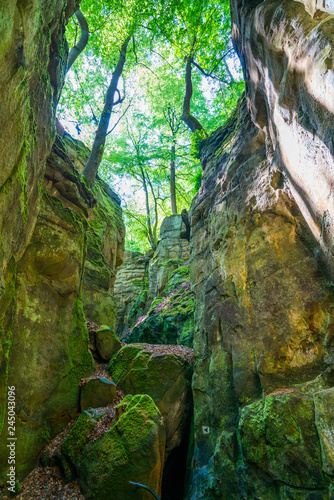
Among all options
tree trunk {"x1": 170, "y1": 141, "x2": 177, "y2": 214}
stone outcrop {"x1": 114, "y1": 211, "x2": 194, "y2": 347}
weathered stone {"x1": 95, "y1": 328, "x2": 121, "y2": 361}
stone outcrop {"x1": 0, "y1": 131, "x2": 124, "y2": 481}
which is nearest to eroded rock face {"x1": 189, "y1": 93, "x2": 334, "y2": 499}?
stone outcrop {"x1": 114, "y1": 211, "x2": 194, "y2": 347}

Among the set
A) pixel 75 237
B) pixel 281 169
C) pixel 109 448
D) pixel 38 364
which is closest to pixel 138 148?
pixel 75 237

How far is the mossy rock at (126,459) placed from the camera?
17.1ft

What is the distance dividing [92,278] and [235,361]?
722 centimetres

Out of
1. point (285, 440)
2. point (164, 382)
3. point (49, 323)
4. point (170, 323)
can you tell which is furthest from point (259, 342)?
point (170, 323)

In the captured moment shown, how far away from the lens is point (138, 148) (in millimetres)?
23391

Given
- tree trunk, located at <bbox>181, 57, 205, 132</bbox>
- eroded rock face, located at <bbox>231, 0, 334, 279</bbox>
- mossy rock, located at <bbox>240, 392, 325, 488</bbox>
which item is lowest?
mossy rock, located at <bbox>240, 392, 325, 488</bbox>

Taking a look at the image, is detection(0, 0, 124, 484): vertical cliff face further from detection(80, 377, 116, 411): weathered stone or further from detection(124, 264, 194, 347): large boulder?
detection(124, 264, 194, 347): large boulder

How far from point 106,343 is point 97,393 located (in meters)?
2.13

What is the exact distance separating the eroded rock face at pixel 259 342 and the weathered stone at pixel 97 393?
7.68 feet

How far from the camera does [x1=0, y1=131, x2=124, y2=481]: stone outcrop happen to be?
6156 millimetres

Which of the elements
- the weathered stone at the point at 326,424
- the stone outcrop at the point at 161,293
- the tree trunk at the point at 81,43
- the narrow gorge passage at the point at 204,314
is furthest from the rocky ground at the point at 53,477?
the tree trunk at the point at 81,43

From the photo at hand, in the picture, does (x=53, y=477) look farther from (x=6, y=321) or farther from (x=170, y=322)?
(x=170, y=322)

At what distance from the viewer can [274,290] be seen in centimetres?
642

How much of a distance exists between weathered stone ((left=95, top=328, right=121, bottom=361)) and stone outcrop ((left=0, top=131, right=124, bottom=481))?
3.37ft
